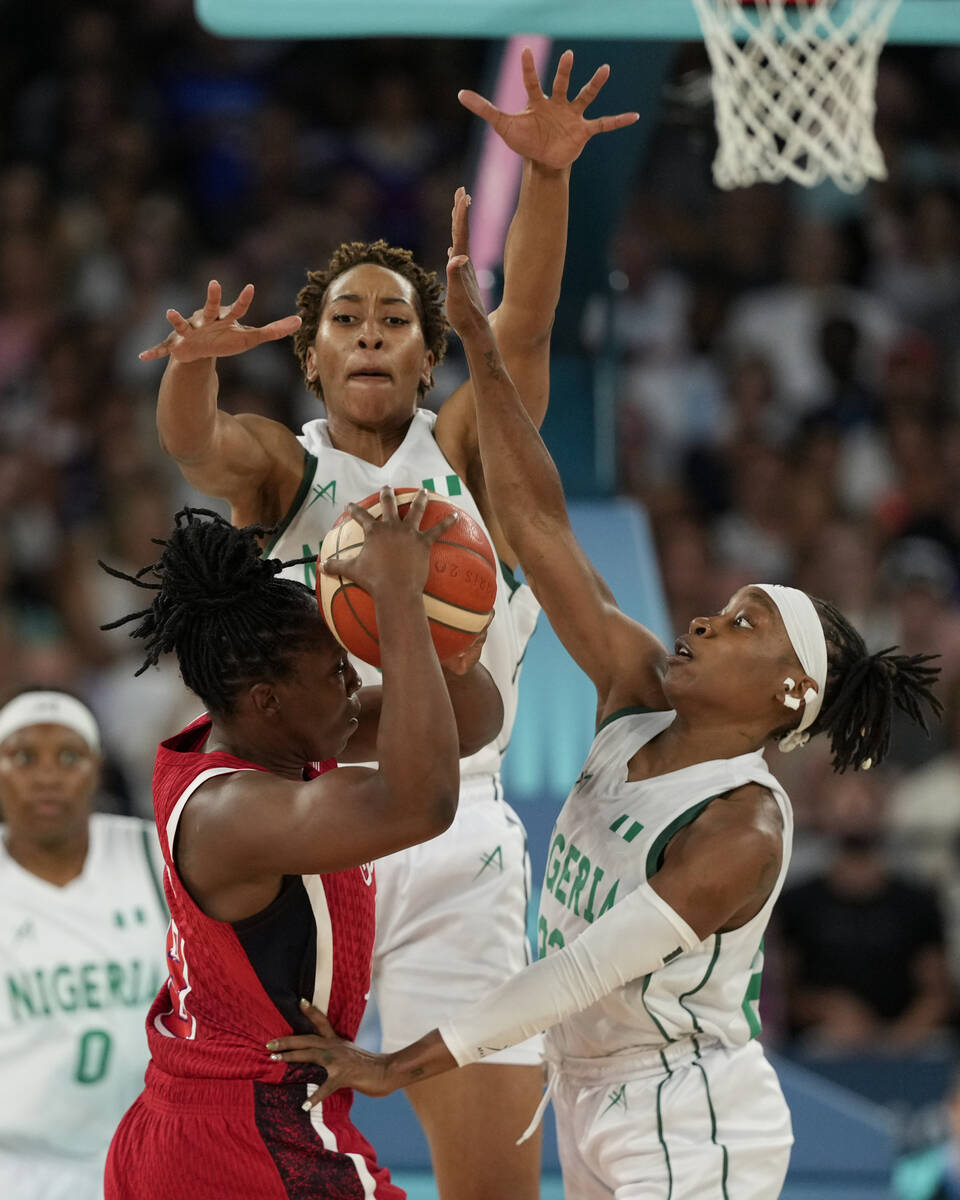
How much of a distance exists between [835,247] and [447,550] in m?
Answer: 6.89

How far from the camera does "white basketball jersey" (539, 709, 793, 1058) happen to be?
3.08 m

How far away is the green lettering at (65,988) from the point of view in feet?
14.5

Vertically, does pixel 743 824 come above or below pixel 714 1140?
above

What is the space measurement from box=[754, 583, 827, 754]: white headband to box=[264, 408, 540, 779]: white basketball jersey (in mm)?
660


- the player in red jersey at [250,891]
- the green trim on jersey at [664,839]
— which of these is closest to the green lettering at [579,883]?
the green trim on jersey at [664,839]

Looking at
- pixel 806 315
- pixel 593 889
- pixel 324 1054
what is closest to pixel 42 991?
pixel 593 889

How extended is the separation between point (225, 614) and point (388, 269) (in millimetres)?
1226

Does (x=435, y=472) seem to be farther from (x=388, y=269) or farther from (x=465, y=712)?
(x=465, y=712)

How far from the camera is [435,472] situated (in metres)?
3.61

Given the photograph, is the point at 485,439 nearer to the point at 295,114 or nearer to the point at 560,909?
the point at 560,909

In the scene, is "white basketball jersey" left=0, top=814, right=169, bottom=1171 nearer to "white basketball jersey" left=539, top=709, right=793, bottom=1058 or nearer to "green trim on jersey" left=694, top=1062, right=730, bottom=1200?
"white basketball jersey" left=539, top=709, right=793, bottom=1058

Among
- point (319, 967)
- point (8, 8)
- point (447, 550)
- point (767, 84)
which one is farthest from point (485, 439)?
point (8, 8)

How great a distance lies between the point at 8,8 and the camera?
9562 mm

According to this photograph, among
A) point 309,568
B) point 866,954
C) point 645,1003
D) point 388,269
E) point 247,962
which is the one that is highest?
point 388,269
